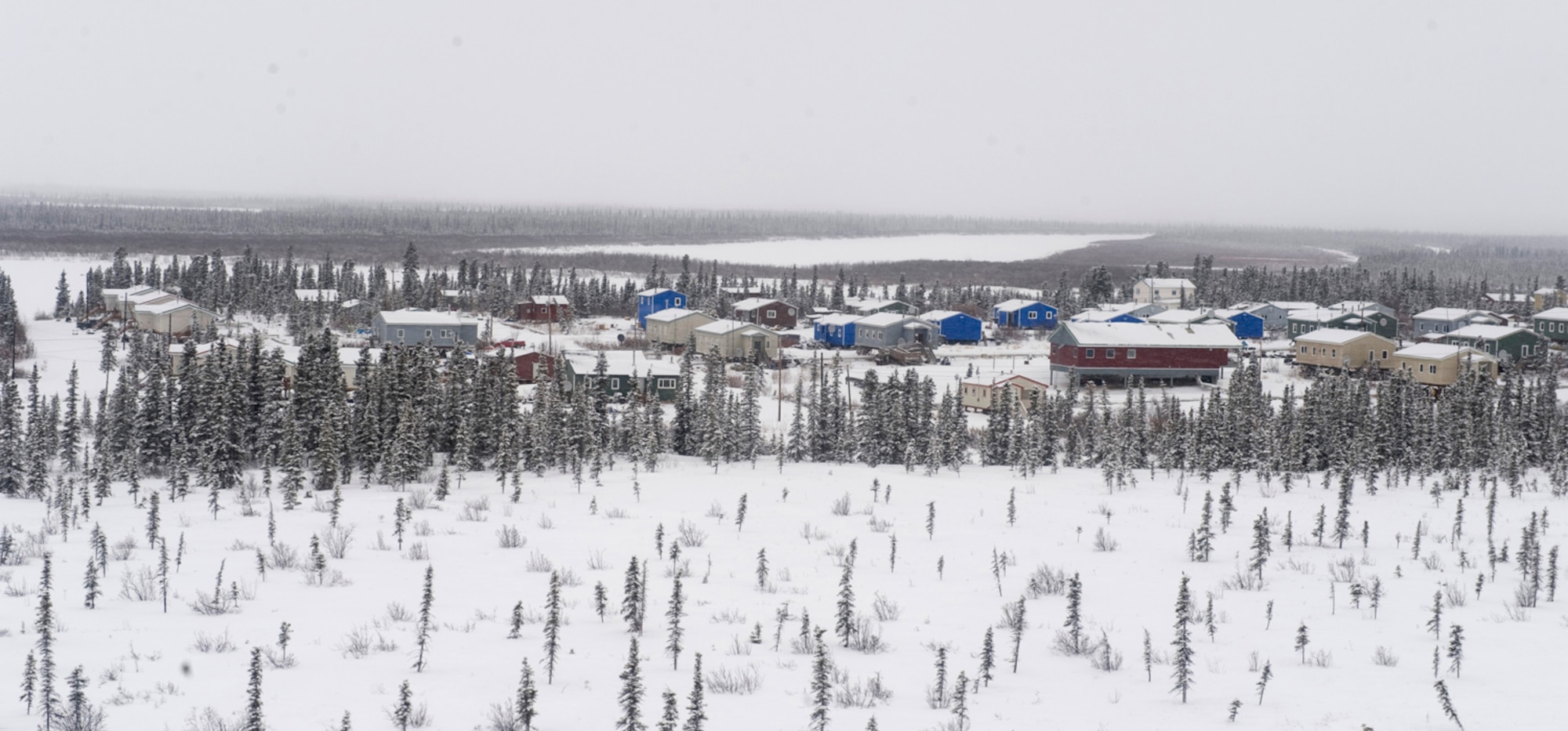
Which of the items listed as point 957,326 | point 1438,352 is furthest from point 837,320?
point 1438,352

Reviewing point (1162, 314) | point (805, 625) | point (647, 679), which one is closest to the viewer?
Result: point (647, 679)

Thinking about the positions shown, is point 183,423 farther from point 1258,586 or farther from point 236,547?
point 1258,586

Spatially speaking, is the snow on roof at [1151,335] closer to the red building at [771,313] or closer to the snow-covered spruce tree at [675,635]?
the red building at [771,313]

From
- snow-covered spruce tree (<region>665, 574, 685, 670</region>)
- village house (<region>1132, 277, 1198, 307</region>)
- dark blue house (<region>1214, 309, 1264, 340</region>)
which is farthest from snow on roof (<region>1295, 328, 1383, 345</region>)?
snow-covered spruce tree (<region>665, 574, 685, 670</region>)

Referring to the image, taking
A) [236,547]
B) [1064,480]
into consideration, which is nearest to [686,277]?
[1064,480]

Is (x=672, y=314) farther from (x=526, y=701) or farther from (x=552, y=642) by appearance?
(x=526, y=701)

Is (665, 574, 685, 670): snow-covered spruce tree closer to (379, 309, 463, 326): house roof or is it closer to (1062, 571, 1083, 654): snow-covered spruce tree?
(1062, 571, 1083, 654): snow-covered spruce tree
